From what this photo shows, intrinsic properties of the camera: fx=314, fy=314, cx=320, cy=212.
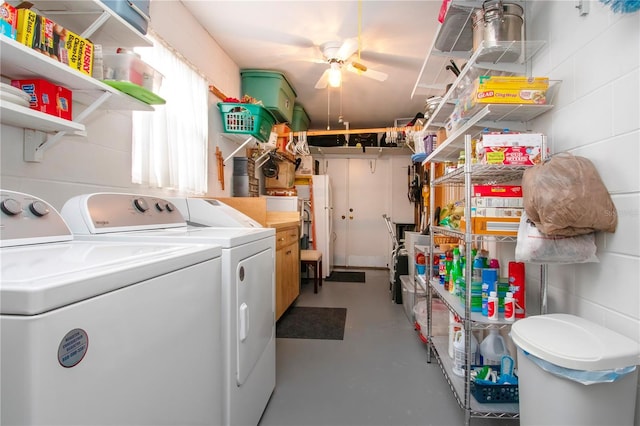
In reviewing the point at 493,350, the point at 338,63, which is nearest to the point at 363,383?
the point at 493,350

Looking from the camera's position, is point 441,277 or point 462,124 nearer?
point 462,124

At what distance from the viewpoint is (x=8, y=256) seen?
76cm

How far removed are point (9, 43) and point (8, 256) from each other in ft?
2.16

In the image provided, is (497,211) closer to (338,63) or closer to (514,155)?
(514,155)

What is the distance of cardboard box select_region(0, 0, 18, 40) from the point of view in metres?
0.98

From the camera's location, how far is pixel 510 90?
4.64 feet

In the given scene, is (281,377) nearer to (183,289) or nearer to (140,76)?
(183,289)

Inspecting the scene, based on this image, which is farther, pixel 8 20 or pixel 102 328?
pixel 8 20

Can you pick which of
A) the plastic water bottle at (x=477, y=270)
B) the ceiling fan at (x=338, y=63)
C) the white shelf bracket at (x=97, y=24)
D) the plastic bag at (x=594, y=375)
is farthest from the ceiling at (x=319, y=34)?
the plastic bag at (x=594, y=375)

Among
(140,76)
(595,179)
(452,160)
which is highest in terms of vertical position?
(140,76)

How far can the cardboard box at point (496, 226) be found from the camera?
4.84 ft

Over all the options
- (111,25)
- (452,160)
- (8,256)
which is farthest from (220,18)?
(8,256)

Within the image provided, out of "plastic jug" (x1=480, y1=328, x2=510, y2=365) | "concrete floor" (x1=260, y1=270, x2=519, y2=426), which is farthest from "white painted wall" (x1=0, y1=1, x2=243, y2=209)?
"plastic jug" (x1=480, y1=328, x2=510, y2=365)

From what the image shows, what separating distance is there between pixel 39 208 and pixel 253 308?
A: 88cm
